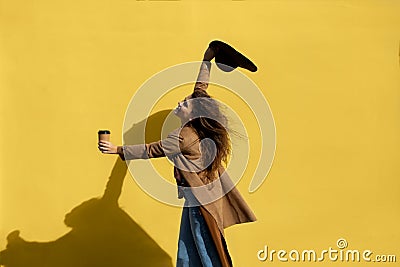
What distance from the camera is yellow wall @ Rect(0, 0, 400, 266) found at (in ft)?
10.4

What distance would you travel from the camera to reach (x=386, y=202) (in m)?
3.39

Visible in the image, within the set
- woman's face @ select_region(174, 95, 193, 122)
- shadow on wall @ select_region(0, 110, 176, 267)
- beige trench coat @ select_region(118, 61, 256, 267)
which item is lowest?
shadow on wall @ select_region(0, 110, 176, 267)

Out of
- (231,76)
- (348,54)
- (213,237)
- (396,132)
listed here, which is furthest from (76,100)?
(396,132)

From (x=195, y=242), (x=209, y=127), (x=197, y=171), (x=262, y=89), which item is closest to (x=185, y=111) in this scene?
(x=209, y=127)

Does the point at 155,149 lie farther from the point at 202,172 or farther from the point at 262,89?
the point at 262,89

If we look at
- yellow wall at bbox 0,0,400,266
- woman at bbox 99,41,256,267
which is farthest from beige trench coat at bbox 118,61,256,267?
yellow wall at bbox 0,0,400,266

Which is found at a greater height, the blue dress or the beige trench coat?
the beige trench coat

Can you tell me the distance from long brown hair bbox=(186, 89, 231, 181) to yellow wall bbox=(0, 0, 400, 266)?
525mm

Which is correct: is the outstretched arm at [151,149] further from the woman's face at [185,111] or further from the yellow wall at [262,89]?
the yellow wall at [262,89]

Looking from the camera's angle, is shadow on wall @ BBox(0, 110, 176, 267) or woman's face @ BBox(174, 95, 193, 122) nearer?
woman's face @ BBox(174, 95, 193, 122)

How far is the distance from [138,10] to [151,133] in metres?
0.55

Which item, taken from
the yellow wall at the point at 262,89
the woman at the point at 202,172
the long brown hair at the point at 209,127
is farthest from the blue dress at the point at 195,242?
the yellow wall at the point at 262,89

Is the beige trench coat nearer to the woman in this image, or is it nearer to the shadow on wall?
the woman

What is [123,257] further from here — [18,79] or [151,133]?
[18,79]
